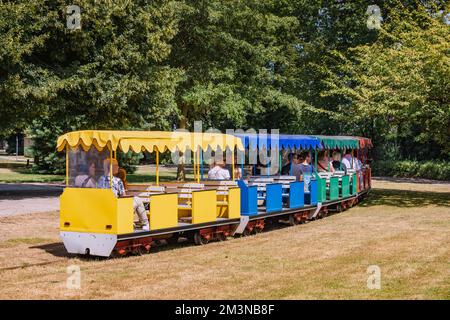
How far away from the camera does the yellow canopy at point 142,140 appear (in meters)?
13.5

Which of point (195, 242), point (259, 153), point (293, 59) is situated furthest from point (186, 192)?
point (293, 59)

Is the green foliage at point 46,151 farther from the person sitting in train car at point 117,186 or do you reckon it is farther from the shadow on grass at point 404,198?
the person sitting in train car at point 117,186

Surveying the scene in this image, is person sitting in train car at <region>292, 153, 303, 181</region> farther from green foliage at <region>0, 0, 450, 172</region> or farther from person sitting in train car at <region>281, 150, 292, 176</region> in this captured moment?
green foliage at <region>0, 0, 450, 172</region>

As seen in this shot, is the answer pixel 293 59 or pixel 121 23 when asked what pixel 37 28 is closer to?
pixel 121 23

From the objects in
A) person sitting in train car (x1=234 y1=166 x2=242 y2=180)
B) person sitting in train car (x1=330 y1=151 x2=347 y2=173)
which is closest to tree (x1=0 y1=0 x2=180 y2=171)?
person sitting in train car (x1=330 y1=151 x2=347 y2=173)

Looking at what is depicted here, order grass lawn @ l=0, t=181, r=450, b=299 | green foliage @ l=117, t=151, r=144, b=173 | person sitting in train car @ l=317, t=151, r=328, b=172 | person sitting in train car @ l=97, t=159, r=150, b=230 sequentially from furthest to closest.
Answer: green foliage @ l=117, t=151, r=144, b=173 → person sitting in train car @ l=317, t=151, r=328, b=172 → person sitting in train car @ l=97, t=159, r=150, b=230 → grass lawn @ l=0, t=181, r=450, b=299

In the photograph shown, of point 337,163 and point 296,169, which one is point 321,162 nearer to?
point 337,163

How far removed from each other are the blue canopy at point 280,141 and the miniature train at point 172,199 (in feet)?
0.10

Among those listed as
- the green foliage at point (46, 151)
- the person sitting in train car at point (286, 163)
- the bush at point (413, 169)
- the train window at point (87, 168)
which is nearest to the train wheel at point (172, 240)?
the train window at point (87, 168)

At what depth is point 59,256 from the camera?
46.5 feet

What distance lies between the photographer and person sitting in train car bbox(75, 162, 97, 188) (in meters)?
13.7

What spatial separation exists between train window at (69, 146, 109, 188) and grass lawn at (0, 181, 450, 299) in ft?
4.84

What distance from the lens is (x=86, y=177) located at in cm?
1377
